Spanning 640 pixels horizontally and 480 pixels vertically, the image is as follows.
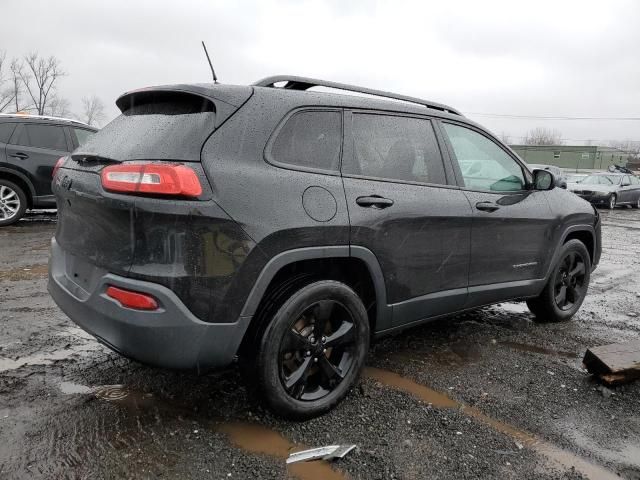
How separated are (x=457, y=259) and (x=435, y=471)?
1.44 meters

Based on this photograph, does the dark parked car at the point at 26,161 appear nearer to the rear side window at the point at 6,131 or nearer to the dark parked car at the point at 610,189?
the rear side window at the point at 6,131

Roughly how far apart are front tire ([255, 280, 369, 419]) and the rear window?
90cm

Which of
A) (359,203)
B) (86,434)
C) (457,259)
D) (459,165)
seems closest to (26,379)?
(86,434)

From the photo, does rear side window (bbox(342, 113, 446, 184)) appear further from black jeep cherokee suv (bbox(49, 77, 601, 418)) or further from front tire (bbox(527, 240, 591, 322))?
front tire (bbox(527, 240, 591, 322))

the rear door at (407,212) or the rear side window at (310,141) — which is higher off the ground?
the rear side window at (310,141)

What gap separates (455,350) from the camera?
3758mm

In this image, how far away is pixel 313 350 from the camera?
2611mm

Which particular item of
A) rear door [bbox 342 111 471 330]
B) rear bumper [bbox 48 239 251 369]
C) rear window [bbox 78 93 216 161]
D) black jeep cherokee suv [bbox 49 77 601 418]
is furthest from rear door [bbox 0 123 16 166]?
rear door [bbox 342 111 471 330]

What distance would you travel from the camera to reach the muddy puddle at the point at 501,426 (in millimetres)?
2354

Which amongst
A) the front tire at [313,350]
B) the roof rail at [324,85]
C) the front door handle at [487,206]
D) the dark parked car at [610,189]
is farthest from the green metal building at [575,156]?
the front tire at [313,350]

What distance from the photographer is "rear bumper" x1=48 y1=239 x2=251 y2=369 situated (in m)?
2.16

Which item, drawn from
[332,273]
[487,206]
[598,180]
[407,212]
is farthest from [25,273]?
[598,180]

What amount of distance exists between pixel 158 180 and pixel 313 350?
117 cm

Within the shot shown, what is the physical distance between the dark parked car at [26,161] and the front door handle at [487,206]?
7.18m
